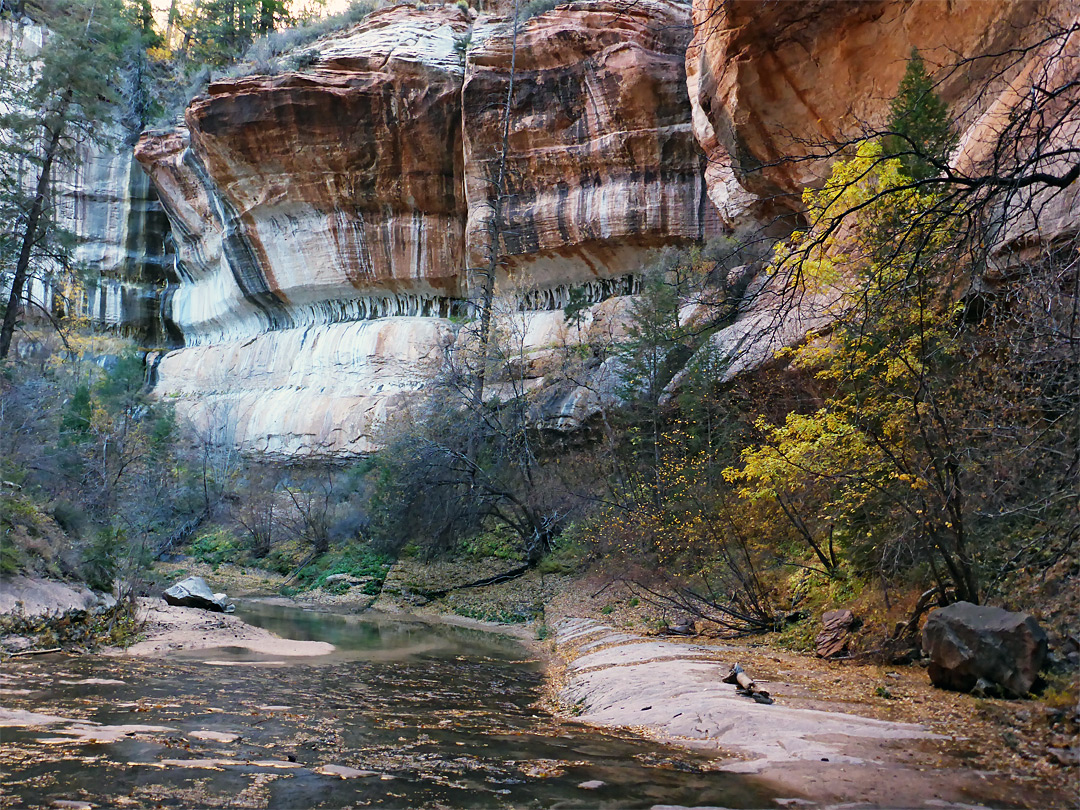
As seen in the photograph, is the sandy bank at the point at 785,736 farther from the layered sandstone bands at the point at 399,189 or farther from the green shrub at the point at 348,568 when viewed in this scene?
the layered sandstone bands at the point at 399,189

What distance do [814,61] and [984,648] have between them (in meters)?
15.4

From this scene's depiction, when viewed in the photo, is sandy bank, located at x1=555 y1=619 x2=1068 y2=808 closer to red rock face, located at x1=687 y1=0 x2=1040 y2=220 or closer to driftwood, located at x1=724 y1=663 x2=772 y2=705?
driftwood, located at x1=724 y1=663 x2=772 y2=705

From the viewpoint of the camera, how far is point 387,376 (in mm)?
35500

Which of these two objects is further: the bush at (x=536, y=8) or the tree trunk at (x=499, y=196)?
the bush at (x=536, y=8)

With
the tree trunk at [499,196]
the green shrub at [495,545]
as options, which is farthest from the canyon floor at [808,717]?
the tree trunk at [499,196]

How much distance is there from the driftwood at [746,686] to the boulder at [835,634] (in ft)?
7.34

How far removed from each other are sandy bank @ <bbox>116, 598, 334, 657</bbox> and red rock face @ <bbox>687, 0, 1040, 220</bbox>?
465 inches

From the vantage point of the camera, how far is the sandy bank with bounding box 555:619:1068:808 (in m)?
4.16

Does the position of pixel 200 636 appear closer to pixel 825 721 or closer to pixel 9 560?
pixel 9 560

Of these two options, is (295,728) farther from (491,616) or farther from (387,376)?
(387,376)

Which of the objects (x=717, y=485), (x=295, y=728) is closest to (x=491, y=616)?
(x=717, y=485)

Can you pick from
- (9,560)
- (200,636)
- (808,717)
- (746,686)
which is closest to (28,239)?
(9,560)

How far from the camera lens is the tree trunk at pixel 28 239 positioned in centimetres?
1658

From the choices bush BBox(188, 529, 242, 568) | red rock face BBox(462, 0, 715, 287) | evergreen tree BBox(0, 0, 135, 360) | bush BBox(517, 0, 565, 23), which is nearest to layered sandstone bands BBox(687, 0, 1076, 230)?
red rock face BBox(462, 0, 715, 287)
